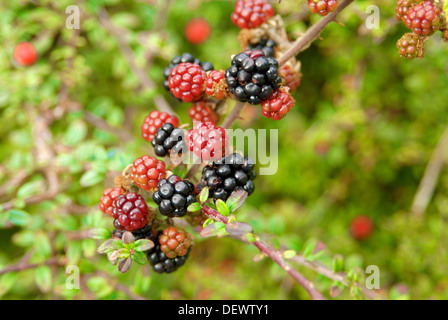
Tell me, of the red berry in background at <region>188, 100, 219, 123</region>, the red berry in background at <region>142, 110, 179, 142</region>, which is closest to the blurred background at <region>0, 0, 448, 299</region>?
the red berry in background at <region>142, 110, 179, 142</region>

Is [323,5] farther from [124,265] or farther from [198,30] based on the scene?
[198,30]

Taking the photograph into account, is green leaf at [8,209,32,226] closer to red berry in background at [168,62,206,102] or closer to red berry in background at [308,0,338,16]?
red berry in background at [168,62,206,102]

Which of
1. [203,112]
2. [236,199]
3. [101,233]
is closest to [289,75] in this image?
[203,112]

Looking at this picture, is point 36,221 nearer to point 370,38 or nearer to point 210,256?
point 210,256

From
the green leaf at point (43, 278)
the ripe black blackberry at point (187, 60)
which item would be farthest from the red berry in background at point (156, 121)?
the green leaf at point (43, 278)

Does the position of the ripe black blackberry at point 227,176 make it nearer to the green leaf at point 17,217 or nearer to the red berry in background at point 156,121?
the red berry in background at point 156,121
